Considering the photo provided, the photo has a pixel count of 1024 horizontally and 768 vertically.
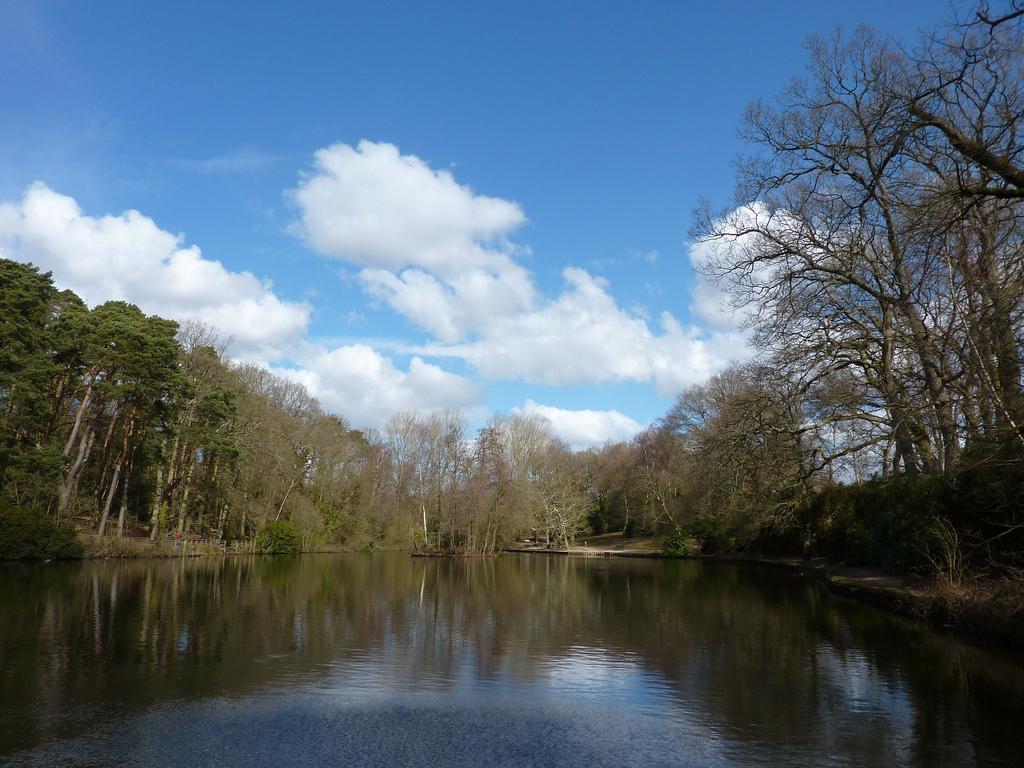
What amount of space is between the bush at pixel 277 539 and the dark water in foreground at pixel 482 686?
980 inches

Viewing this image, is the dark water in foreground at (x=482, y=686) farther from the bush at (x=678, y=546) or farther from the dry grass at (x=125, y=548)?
the bush at (x=678, y=546)

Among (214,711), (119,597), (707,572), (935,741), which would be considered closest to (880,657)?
(935,741)

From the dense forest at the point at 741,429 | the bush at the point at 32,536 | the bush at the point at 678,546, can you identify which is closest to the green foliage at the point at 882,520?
the dense forest at the point at 741,429

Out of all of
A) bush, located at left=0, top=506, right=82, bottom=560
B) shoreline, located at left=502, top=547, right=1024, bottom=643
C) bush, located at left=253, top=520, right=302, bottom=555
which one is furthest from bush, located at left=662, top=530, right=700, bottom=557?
bush, located at left=0, top=506, right=82, bottom=560

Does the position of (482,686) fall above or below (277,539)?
below

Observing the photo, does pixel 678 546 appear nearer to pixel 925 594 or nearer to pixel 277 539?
pixel 277 539

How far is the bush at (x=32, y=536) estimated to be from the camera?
28672 millimetres

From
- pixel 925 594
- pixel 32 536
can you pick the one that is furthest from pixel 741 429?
pixel 32 536

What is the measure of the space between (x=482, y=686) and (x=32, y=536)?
27.2 m

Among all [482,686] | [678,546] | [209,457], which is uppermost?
[209,457]

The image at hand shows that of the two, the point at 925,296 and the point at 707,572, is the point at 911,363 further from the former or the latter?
the point at 707,572

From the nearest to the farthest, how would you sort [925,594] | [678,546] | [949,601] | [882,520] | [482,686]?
[482,686] → [949,601] → [925,594] → [882,520] → [678,546]

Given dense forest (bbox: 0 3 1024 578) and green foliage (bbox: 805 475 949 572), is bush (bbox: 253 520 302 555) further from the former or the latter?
green foliage (bbox: 805 475 949 572)

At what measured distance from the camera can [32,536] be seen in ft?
96.0
